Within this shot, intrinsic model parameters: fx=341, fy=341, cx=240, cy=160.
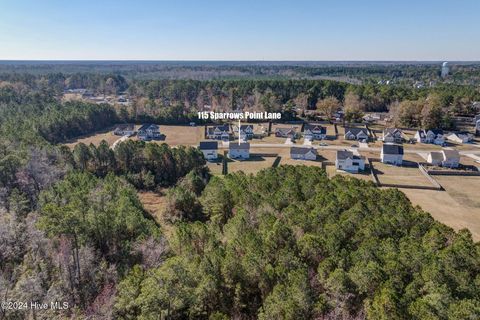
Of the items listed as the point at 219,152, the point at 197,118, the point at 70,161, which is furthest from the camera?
the point at 197,118

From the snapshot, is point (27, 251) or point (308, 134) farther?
point (308, 134)

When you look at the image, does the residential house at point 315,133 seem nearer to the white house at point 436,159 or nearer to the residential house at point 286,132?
the residential house at point 286,132

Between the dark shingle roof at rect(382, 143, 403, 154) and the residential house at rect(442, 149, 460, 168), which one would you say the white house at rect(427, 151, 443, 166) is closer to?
the residential house at rect(442, 149, 460, 168)

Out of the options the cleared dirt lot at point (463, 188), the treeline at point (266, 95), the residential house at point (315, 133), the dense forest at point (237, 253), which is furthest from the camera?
the treeline at point (266, 95)

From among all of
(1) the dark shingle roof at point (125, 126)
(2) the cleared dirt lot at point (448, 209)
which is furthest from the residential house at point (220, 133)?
(2) the cleared dirt lot at point (448, 209)

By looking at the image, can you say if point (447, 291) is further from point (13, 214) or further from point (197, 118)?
point (197, 118)

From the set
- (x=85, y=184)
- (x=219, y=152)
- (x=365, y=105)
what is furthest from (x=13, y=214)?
(x=365, y=105)

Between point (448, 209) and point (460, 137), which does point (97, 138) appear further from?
point (460, 137)
